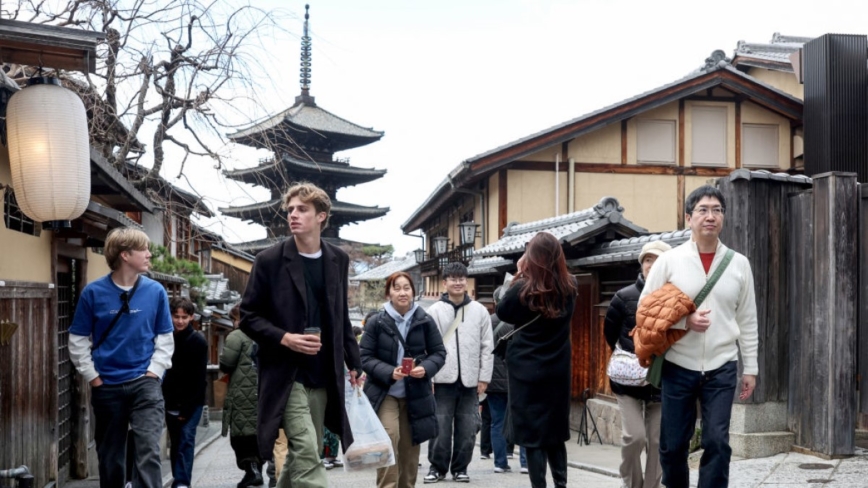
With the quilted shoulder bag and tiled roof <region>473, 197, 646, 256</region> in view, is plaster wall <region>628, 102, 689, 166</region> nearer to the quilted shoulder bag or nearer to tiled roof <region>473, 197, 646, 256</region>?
tiled roof <region>473, 197, 646, 256</region>

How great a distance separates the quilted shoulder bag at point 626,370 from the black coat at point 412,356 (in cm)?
140

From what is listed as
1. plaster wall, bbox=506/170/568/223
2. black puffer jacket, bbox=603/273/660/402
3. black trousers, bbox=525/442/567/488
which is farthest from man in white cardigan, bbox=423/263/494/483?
plaster wall, bbox=506/170/568/223

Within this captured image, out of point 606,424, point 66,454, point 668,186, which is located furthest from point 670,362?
point 668,186

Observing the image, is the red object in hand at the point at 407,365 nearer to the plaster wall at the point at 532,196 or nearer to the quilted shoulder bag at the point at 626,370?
the quilted shoulder bag at the point at 626,370

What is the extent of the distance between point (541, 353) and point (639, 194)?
16548mm

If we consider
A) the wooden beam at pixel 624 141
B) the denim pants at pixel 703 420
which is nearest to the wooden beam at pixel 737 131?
the wooden beam at pixel 624 141

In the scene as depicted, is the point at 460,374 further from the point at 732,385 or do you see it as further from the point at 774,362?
the point at 732,385

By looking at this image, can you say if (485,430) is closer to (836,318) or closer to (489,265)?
(836,318)

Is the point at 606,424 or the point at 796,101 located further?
the point at 796,101

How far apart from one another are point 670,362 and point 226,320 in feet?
73.4

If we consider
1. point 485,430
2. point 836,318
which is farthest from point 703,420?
point 485,430

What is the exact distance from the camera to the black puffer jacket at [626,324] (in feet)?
20.3

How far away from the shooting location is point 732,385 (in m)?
5.02

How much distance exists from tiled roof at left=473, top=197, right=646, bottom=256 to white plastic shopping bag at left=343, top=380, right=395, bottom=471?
577 cm
